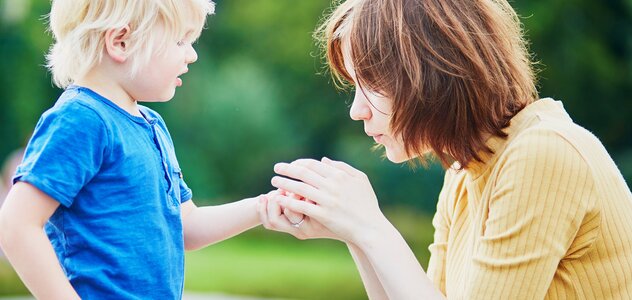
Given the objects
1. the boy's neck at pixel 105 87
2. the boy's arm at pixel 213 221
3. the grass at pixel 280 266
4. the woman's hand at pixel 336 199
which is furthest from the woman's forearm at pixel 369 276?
the grass at pixel 280 266

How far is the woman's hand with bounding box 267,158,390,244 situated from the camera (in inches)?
85.4

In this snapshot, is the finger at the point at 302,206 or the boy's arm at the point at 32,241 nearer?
the boy's arm at the point at 32,241

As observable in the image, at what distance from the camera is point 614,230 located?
2.04m

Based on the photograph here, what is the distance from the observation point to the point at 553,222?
2.01 m

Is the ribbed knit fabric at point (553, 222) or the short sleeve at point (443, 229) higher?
the ribbed knit fabric at point (553, 222)

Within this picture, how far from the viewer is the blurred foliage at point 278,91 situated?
394 inches

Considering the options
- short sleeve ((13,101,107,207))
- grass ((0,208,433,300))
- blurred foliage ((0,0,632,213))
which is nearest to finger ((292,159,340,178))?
short sleeve ((13,101,107,207))

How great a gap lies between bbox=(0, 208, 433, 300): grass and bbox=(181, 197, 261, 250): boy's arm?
6188 mm

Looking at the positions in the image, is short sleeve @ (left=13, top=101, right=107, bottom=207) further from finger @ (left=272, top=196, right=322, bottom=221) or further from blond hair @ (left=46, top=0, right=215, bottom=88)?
finger @ (left=272, top=196, right=322, bottom=221)

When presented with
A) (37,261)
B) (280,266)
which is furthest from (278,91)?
(37,261)

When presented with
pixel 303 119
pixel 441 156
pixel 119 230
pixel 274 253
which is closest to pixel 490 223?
pixel 441 156

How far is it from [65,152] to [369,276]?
961 mm

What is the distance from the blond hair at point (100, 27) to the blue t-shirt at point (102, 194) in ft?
0.23

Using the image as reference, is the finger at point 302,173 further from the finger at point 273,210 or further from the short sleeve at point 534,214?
the short sleeve at point 534,214
